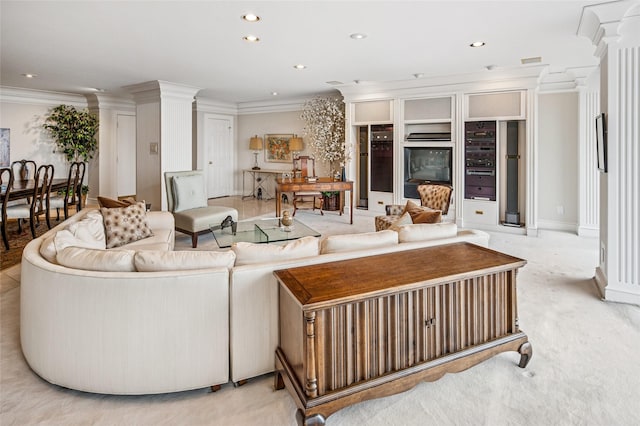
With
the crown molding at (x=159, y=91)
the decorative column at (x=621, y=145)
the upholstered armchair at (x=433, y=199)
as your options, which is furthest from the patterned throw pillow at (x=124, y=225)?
the decorative column at (x=621, y=145)

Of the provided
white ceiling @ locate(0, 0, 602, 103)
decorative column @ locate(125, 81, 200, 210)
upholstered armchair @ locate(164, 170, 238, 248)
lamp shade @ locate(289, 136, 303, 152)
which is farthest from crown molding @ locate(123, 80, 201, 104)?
lamp shade @ locate(289, 136, 303, 152)

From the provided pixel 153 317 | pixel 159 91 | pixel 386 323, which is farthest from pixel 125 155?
pixel 386 323

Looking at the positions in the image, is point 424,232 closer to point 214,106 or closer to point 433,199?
point 433,199

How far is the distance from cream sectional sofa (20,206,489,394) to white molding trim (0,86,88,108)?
24.1 feet

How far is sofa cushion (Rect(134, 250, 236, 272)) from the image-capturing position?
1.99 metres

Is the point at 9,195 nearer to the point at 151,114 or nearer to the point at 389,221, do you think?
the point at 151,114

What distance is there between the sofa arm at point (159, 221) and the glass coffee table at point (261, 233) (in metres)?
0.50

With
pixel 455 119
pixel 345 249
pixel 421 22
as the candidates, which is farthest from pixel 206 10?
pixel 455 119

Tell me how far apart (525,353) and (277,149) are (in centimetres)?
800

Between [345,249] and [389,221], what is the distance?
223cm

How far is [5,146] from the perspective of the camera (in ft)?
24.6

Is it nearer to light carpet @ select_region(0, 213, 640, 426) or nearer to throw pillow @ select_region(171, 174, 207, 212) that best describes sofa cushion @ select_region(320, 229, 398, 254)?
light carpet @ select_region(0, 213, 640, 426)

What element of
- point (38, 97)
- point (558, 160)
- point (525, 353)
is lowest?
point (525, 353)

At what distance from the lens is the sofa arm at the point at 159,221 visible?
13.9ft
